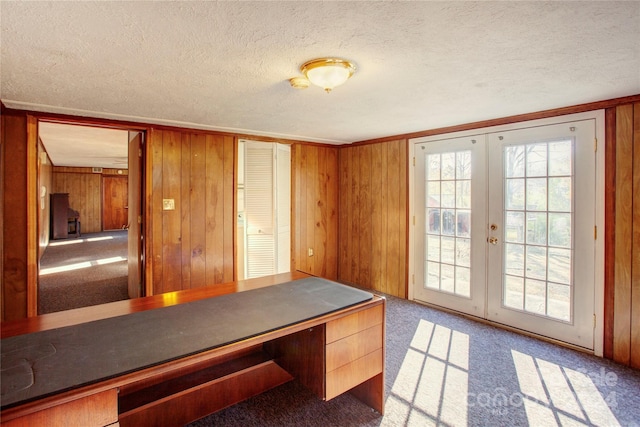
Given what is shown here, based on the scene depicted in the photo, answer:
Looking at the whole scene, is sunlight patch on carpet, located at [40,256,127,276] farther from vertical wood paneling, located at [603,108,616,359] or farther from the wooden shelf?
vertical wood paneling, located at [603,108,616,359]

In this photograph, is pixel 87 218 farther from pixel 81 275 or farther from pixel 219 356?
pixel 219 356

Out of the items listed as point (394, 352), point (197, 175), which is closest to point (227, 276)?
point (197, 175)

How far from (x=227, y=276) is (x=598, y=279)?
3723 millimetres

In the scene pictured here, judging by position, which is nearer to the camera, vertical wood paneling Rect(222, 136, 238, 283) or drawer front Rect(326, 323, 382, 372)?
drawer front Rect(326, 323, 382, 372)

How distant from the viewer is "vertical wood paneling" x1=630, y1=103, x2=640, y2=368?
2.49 m

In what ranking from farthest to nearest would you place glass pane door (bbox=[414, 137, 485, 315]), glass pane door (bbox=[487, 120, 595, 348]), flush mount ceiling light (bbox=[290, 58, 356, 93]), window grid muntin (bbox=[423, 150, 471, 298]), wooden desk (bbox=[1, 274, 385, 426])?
window grid muntin (bbox=[423, 150, 471, 298])
glass pane door (bbox=[414, 137, 485, 315])
glass pane door (bbox=[487, 120, 595, 348])
flush mount ceiling light (bbox=[290, 58, 356, 93])
wooden desk (bbox=[1, 274, 385, 426])

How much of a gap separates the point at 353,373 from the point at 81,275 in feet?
17.5

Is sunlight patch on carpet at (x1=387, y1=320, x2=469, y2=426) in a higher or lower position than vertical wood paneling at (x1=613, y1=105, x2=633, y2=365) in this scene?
lower

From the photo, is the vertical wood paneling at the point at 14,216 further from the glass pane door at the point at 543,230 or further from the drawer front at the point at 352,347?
the glass pane door at the point at 543,230

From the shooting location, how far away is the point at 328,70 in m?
1.85

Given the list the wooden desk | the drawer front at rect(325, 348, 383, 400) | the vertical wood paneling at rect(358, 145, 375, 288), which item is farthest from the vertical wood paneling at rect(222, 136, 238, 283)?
the drawer front at rect(325, 348, 383, 400)

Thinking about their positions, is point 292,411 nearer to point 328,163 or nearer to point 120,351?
point 120,351

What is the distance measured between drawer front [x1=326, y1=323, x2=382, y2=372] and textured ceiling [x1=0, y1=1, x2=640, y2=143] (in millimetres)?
1554

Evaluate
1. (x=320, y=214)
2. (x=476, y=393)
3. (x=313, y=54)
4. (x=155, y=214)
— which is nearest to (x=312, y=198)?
(x=320, y=214)
